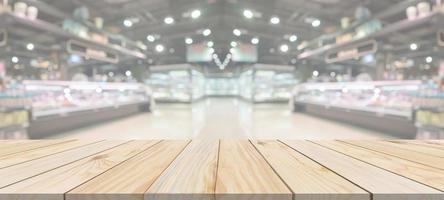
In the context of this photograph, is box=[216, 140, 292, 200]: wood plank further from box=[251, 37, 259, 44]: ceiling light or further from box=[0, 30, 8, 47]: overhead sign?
box=[251, 37, 259, 44]: ceiling light

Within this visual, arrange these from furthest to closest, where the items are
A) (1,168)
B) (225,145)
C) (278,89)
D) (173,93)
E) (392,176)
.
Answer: (278,89) → (173,93) → (225,145) → (1,168) → (392,176)

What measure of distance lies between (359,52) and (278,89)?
812 centimetres

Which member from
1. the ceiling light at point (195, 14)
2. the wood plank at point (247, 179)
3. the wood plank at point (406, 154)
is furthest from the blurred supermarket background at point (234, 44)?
the wood plank at point (247, 179)

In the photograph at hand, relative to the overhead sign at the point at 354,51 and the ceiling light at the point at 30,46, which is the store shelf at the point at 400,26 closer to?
the overhead sign at the point at 354,51

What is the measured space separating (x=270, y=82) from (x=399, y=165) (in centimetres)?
1462

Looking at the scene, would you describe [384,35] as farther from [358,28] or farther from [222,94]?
[222,94]

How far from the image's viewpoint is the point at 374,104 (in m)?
4.87

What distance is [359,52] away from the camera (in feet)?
24.6

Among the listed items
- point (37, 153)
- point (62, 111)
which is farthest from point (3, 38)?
point (37, 153)

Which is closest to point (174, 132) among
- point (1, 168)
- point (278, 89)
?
point (1, 168)

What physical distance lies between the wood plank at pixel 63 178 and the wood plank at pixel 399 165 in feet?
2.73

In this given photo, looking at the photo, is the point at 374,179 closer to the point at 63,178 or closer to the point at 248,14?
the point at 63,178

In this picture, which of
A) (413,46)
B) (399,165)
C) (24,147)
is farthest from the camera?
(413,46)

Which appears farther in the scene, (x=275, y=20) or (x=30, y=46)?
(x=275, y=20)
